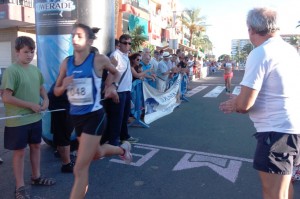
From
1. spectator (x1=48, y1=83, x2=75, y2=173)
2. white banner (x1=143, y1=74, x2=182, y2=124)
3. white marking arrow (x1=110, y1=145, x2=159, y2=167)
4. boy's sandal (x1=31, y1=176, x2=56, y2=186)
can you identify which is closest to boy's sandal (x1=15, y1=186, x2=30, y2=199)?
boy's sandal (x1=31, y1=176, x2=56, y2=186)

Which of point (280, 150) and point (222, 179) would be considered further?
point (222, 179)

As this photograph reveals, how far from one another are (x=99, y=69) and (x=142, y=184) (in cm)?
170

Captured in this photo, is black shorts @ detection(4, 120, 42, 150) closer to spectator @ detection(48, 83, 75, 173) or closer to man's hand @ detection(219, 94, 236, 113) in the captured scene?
spectator @ detection(48, 83, 75, 173)

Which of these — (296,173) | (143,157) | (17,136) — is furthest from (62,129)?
(296,173)

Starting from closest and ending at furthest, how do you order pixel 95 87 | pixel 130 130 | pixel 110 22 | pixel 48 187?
pixel 95 87
pixel 48 187
pixel 110 22
pixel 130 130

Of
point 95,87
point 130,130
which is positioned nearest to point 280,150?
point 95,87

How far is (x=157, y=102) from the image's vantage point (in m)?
8.59

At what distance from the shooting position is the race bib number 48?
278cm

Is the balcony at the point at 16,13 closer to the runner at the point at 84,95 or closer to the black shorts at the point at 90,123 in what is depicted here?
the runner at the point at 84,95

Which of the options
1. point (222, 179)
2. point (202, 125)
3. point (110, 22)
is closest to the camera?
point (222, 179)

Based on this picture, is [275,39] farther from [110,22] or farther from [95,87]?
[110,22]

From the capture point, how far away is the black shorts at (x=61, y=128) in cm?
409

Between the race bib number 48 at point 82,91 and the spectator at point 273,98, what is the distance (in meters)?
1.40

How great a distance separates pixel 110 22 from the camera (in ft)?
16.5
